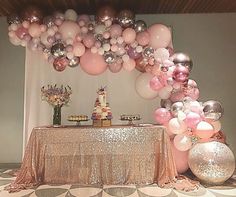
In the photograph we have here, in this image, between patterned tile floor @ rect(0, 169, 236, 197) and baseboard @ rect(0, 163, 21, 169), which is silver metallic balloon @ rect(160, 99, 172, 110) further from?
baseboard @ rect(0, 163, 21, 169)

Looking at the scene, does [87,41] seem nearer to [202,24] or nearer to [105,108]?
[105,108]

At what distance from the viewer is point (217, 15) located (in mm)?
4824

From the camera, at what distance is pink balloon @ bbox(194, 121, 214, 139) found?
367cm

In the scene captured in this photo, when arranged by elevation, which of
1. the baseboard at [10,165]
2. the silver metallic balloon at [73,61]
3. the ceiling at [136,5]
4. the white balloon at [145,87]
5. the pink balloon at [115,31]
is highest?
the ceiling at [136,5]

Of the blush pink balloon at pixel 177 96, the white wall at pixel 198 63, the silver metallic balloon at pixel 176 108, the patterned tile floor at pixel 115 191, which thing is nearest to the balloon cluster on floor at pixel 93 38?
the blush pink balloon at pixel 177 96

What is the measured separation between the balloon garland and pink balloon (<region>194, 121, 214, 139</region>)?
16 cm

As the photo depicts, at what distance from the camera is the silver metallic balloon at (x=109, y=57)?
4.07 meters

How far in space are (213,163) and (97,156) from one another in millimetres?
1418

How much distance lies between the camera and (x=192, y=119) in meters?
3.69

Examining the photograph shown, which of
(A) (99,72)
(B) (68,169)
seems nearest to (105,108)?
(A) (99,72)

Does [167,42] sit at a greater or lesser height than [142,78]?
greater

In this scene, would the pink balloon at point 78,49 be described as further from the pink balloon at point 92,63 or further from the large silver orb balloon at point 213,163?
the large silver orb balloon at point 213,163

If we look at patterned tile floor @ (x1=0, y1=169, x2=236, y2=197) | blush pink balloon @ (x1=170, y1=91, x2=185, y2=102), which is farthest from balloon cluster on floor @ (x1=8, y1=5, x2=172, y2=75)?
patterned tile floor @ (x1=0, y1=169, x2=236, y2=197)

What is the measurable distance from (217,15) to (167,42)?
1.27m
